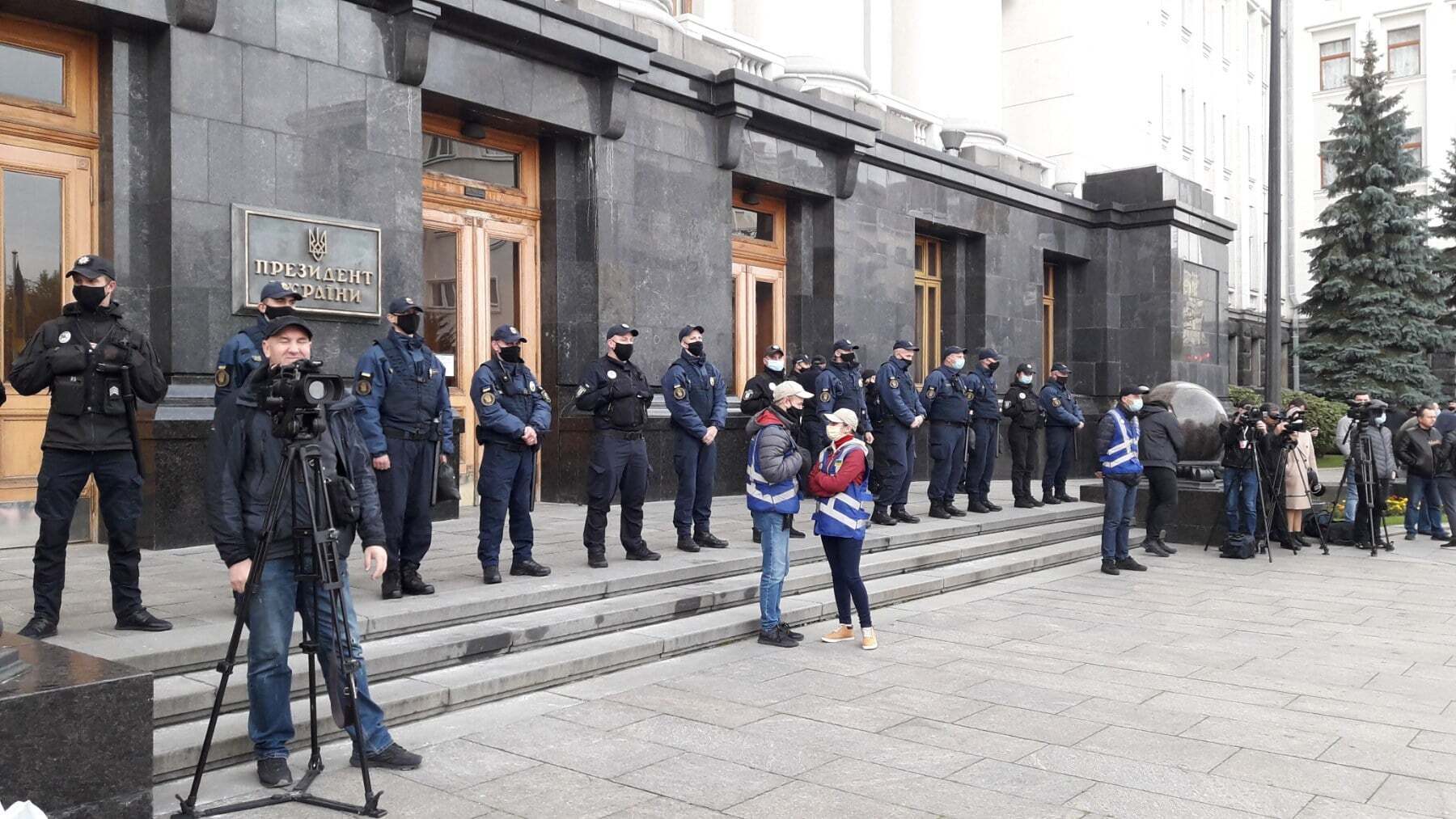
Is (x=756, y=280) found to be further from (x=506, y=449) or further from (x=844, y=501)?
(x=844, y=501)

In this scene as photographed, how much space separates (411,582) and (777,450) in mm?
2563

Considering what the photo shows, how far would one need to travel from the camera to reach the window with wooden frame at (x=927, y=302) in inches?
759

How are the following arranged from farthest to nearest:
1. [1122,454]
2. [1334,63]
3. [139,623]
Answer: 1. [1334,63]
2. [1122,454]
3. [139,623]

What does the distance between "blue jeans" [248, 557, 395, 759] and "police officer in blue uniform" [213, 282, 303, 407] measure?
191 centimetres

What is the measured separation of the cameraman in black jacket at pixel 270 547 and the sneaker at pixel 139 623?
5.11 feet

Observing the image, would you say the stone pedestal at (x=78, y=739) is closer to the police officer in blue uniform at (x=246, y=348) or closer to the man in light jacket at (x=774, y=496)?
the police officer in blue uniform at (x=246, y=348)

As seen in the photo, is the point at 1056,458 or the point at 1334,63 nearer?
the point at 1056,458

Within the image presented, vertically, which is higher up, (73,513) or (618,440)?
(618,440)

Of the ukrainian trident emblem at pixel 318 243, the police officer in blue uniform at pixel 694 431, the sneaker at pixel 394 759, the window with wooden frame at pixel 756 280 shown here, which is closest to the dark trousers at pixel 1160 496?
the police officer in blue uniform at pixel 694 431

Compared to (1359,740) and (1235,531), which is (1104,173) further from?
(1359,740)

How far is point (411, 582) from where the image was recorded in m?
7.36

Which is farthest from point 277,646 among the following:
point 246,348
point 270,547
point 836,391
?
point 836,391

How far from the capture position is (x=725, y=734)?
5723 millimetres

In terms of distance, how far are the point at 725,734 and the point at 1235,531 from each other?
31.3ft
